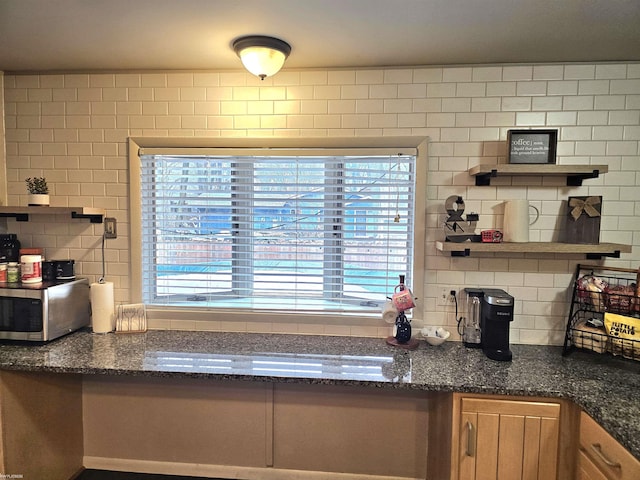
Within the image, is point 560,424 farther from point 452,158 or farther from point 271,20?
point 271,20

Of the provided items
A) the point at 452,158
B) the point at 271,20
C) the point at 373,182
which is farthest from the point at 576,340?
the point at 271,20

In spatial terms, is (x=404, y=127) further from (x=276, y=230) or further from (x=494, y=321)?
(x=494, y=321)

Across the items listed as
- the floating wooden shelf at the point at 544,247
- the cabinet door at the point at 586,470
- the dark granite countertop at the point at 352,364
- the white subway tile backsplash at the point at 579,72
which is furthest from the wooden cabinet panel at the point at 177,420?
the white subway tile backsplash at the point at 579,72

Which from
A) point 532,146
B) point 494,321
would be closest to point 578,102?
point 532,146

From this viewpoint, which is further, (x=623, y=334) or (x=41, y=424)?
(x=41, y=424)

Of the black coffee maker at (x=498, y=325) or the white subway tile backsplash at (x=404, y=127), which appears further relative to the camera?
the white subway tile backsplash at (x=404, y=127)

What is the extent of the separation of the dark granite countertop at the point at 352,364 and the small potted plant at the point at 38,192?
2.50ft

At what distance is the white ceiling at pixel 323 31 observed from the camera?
144 centimetres

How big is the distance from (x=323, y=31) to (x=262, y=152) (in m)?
0.72

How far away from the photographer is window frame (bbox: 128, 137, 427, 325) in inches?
80.0

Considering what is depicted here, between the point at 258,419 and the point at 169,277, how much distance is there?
990 millimetres

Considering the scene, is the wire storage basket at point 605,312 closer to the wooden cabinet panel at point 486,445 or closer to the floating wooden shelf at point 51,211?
the wooden cabinet panel at point 486,445

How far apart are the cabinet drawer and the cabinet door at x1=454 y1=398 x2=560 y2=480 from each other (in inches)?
4.4

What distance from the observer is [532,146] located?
6.16ft
